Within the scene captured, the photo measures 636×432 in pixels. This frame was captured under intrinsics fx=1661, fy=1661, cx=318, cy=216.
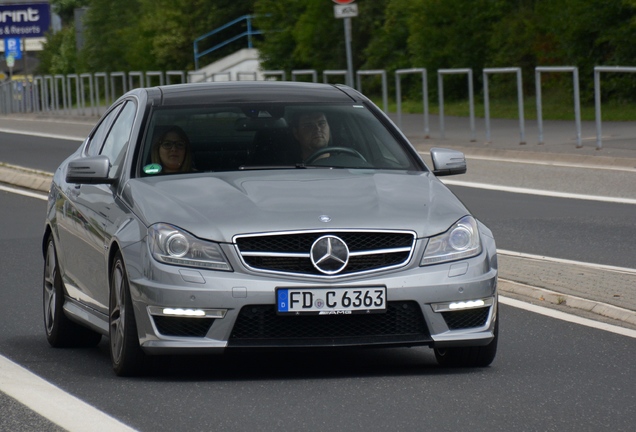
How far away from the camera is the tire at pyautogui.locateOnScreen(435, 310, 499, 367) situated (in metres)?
7.96

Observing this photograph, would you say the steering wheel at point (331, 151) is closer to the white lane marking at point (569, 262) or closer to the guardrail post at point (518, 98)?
the white lane marking at point (569, 262)

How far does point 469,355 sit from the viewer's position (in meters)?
7.97

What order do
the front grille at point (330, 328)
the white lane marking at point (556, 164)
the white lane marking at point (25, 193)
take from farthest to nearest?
1. the white lane marking at point (556, 164)
2. the white lane marking at point (25, 193)
3. the front grille at point (330, 328)

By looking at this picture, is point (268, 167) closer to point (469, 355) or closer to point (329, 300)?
point (329, 300)

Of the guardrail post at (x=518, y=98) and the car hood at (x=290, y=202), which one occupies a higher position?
the car hood at (x=290, y=202)

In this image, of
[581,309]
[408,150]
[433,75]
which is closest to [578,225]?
[581,309]

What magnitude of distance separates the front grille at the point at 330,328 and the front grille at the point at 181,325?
0.13 meters

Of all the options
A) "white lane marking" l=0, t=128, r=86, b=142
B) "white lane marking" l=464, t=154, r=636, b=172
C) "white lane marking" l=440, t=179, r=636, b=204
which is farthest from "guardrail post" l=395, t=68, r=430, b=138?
"white lane marking" l=440, t=179, r=636, b=204

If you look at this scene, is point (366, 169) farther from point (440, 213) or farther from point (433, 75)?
point (433, 75)

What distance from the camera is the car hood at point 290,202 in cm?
739

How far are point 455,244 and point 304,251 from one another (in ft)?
2.35

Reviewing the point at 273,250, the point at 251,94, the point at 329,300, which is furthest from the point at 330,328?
the point at 251,94

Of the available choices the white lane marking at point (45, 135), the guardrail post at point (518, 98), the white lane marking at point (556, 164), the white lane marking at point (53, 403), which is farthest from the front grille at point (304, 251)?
the white lane marking at point (45, 135)

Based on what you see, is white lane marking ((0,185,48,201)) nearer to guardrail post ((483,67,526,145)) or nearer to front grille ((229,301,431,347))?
guardrail post ((483,67,526,145))
